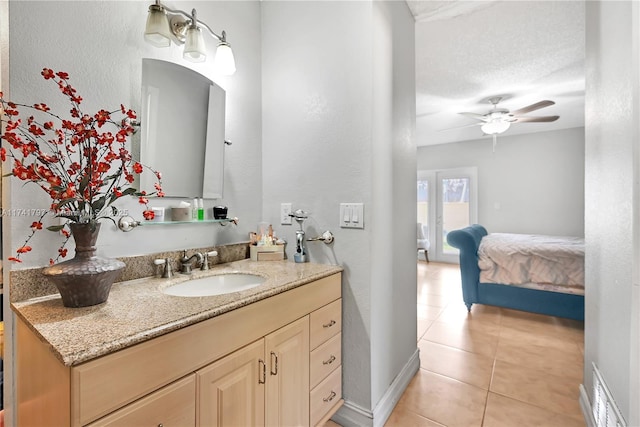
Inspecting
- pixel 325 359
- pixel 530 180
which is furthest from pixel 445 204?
pixel 325 359

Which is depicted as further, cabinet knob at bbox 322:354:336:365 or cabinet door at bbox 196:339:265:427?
cabinet knob at bbox 322:354:336:365

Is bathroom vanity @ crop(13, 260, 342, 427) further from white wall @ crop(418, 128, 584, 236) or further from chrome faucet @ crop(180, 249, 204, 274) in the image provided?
white wall @ crop(418, 128, 584, 236)

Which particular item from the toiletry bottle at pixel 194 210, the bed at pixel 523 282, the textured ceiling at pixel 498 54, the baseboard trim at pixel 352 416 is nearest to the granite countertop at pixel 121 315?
the toiletry bottle at pixel 194 210

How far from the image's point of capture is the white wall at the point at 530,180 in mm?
4723

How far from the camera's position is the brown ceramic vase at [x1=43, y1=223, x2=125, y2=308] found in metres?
0.82

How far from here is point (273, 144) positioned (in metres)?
1.77

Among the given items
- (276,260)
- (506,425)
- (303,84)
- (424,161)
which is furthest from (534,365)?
(424,161)

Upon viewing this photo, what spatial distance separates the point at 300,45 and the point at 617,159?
5.20 feet

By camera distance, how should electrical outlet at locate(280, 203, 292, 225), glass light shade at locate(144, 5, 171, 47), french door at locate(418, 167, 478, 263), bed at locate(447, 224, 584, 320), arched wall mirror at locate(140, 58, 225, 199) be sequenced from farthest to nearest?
french door at locate(418, 167, 478, 263) → bed at locate(447, 224, 584, 320) → electrical outlet at locate(280, 203, 292, 225) → arched wall mirror at locate(140, 58, 225, 199) → glass light shade at locate(144, 5, 171, 47)

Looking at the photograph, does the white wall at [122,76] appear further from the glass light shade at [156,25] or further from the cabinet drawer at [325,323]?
the cabinet drawer at [325,323]

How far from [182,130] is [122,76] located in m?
0.31

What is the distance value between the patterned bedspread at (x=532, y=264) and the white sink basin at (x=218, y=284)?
267cm

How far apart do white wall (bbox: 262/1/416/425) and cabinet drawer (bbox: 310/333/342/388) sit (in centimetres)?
7

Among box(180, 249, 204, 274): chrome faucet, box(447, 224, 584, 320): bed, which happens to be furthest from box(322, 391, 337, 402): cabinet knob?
box(447, 224, 584, 320): bed
